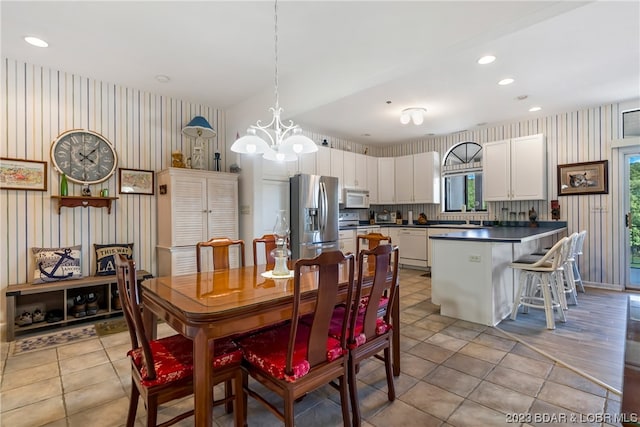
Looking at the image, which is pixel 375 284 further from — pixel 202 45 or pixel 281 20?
pixel 202 45

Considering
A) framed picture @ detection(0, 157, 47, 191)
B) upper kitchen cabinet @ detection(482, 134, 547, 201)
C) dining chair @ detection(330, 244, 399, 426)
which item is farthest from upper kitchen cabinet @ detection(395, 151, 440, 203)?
framed picture @ detection(0, 157, 47, 191)

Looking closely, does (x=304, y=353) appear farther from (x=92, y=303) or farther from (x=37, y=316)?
(x=37, y=316)

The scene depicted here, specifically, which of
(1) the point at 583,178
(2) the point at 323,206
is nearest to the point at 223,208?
(2) the point at 323,206

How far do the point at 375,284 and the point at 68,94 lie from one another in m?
3.91

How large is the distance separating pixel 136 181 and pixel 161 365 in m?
3.06

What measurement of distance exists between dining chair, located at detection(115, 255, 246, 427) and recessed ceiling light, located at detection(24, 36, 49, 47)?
8.59ft

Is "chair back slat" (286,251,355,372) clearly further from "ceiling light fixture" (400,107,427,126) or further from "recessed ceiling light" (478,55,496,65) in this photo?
"ceiling light fixture" (400,107,427,126)

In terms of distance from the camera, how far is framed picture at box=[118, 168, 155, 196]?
3773mm

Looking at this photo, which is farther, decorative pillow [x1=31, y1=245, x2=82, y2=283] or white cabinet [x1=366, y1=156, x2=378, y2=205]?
white cabinet [x1=366, y1=156, x2=378, y2=205]

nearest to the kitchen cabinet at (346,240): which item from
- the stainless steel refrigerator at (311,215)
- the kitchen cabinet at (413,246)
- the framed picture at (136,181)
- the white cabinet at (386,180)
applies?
the stainless steel refrigerator at (311,215)

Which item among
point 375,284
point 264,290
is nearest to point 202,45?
point 264,290

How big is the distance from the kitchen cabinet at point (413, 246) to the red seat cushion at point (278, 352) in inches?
177

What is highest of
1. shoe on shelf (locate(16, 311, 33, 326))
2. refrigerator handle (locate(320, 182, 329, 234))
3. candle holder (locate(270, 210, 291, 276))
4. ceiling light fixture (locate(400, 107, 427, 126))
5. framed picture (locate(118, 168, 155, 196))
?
ceiling light fixture (locate(400, 107, 427, 126))

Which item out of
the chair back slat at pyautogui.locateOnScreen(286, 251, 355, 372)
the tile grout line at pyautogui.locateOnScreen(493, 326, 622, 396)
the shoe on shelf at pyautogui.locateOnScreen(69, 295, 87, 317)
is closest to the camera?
the chair back slat at pyautogui.locateOnScreen(286, 251, 355, 372)
